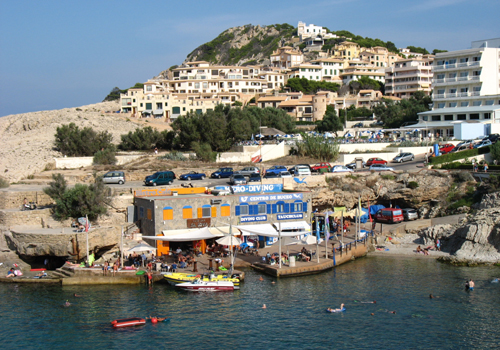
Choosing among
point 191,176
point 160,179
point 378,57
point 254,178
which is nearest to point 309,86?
point 378,57

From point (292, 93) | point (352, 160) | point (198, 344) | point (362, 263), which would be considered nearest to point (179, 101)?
point (292, 93)

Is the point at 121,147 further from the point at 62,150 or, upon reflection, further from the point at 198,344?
the point at 198,344

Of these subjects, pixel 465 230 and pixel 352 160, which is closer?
pixel 465 230

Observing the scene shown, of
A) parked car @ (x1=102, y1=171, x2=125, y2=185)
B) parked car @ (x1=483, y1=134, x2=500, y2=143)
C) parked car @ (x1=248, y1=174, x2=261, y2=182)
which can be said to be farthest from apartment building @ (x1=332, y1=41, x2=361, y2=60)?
parked car @ (x1=102, y1=171, x2=125, y2=185)

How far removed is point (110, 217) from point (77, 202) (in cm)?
245

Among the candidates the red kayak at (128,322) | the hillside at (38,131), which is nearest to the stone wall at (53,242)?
the red kayak at (128,322)

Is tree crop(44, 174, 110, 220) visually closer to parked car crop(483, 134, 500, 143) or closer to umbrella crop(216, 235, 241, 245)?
umbrella crop(216, 235, 241, 245)

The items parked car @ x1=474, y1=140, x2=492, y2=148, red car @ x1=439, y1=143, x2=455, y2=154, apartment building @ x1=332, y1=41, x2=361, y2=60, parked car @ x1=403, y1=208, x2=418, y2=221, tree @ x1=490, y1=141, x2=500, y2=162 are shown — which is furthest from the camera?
apartment building @ x1=332, y1=41, x2=361, y2=60

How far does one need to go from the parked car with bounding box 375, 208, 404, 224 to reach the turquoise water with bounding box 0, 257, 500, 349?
384 inches

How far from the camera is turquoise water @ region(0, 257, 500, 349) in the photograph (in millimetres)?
21172

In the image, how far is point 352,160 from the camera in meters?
53.4

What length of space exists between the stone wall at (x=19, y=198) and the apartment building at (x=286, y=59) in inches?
4348

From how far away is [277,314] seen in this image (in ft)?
78.2

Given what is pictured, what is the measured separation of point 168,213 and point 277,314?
39.0 feet
